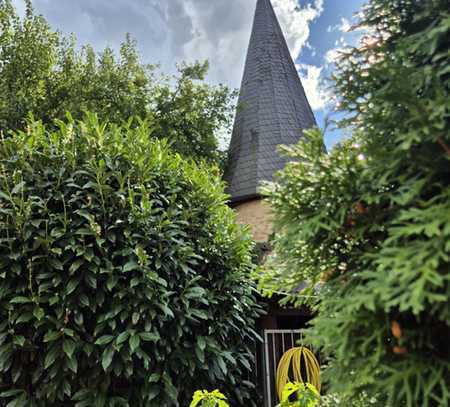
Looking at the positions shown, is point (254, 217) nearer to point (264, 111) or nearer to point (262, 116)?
point (262, 116)

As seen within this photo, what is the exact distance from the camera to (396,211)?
162 centimetres

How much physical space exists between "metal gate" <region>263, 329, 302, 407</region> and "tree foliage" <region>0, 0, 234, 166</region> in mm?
5811

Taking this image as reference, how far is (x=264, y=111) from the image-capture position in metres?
10.0

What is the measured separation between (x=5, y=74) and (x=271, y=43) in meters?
7.16

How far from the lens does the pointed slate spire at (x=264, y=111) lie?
30.4 feet

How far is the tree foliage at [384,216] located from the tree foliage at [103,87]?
25.6 feet

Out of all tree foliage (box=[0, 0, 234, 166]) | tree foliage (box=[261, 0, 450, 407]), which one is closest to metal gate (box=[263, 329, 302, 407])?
tree foliage (box=[261, 0, 450, 407])

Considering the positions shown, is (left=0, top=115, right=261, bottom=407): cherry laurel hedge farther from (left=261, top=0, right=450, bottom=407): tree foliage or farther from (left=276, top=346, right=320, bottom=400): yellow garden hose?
(left=261, top=0, right=450, bottom=407): tree foliage

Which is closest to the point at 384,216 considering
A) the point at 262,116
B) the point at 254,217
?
the point at 254,217

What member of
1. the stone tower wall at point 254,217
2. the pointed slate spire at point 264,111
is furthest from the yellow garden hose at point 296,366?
the pointed slate spire at point 264,111

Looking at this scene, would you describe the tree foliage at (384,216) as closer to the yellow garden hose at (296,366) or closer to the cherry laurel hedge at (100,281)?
the cherry laurel hedge at (100,281)

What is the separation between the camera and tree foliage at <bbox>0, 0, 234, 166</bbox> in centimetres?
987

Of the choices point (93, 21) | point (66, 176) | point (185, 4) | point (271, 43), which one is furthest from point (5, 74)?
point (66, 176)

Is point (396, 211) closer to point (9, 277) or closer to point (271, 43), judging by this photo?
point (9, 277)
